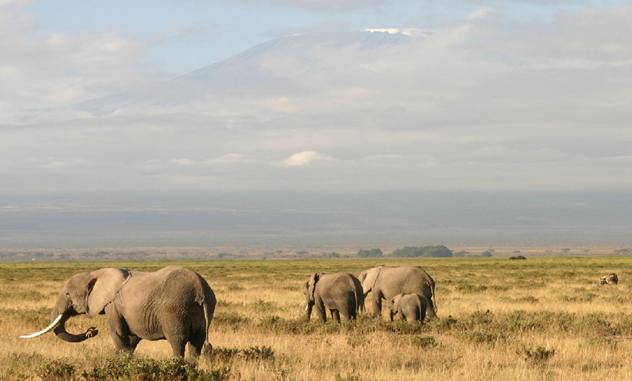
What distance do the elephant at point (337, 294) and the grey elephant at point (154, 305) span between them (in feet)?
29.6

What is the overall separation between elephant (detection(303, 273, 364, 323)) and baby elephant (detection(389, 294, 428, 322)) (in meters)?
0.94

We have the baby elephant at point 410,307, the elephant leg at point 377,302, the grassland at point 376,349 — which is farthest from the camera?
the elephant leg at point 377,302

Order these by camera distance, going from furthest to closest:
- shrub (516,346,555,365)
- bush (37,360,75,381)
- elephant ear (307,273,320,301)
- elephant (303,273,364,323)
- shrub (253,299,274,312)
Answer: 1. shrub (253,299,274,312)
2. elephant ear (307,273,320,301)
3. elephant (303,273,364,323)
4. shrub (516,346,555,365)
5. bush (37,360,75,381)

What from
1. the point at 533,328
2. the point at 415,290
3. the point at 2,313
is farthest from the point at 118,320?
the point at 2,313

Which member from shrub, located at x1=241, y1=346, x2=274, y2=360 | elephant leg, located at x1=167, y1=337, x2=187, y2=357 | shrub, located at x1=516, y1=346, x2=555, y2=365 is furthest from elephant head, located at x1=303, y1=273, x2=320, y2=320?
elephant leg, located at x1=167, y1=337, x2=187, y2=357

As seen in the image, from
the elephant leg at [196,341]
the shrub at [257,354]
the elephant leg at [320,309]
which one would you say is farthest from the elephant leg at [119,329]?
the elephant leg at [320,309]

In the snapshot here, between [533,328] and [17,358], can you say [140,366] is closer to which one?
[17,358]

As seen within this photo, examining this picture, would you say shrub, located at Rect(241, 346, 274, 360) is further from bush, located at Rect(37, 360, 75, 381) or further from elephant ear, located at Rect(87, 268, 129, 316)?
bush, located at Rect(37, 360, 75, 381)

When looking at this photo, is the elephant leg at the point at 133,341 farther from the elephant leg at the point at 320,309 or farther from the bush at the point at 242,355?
the elephant leg at the point at 320,309

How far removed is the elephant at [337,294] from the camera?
23312mm

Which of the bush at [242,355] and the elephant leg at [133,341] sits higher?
the elephant leg at [133,341]

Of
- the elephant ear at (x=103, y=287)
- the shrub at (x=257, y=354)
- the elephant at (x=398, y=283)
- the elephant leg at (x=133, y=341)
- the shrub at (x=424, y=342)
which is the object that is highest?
the elephant ear at (x=103, y=287)

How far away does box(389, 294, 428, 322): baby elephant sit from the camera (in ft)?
72.8

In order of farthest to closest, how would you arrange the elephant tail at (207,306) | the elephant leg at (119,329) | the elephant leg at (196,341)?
the elephant leg at (119,329) < the elephant leg at (196,341) < the elephant tail at (207,306)
